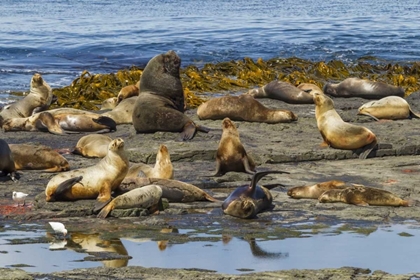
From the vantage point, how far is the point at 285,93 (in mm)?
13703

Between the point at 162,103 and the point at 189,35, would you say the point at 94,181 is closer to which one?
the point at 162,103

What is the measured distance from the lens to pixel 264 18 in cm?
3888

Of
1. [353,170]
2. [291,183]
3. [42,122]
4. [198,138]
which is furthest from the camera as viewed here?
[42,122]

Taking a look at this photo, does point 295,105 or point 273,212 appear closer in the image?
point 273,212

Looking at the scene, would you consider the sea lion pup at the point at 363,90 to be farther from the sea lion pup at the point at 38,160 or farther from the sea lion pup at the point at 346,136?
the sea lion pup at the point at 38,160

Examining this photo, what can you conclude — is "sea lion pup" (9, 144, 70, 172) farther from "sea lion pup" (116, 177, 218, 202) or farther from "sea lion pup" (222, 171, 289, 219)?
"sea lion pup" (222, 171, 289, 219)

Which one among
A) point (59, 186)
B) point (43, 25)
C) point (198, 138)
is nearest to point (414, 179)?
point (198, 138)

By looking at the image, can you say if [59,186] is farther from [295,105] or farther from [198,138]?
[295,105]

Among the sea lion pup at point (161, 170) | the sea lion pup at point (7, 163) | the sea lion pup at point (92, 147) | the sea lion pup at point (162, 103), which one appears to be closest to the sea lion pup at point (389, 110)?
the sea lion pup at point (162, 103)

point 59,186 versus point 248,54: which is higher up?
point 59,186

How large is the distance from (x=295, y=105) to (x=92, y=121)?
3.38 m

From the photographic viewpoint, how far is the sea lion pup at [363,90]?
46.5ft

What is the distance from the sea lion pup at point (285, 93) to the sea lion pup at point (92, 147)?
14.1 feet

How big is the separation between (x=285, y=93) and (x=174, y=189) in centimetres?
634
